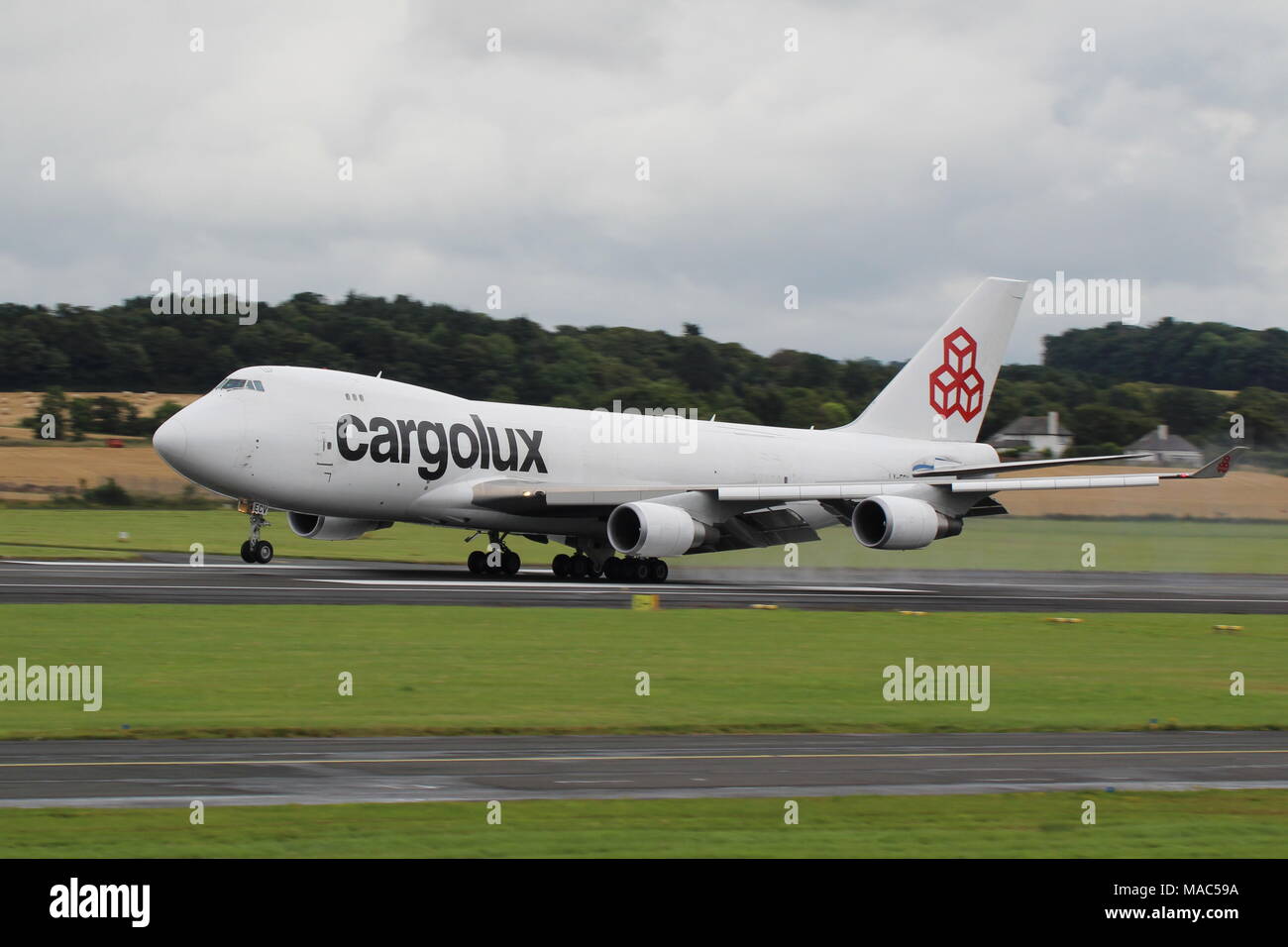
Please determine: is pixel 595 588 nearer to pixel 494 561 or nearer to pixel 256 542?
pixel 494 561

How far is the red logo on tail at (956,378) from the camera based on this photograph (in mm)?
54594

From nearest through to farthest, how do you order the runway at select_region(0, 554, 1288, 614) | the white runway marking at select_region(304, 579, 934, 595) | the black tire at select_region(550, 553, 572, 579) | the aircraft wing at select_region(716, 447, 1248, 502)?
the runway at select_region(0, 554, 1288, 614), the white runway marking at select_region(304, 579, 934, 595), the aircraft wing at select_region(716, 447, 1248, 502), the black tire at select_region(550, 553, 572, 579)

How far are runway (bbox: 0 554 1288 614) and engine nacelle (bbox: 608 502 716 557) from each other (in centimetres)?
102

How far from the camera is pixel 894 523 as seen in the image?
43312 mm

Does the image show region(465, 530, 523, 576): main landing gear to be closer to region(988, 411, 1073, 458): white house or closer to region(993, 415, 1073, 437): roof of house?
region(988, 411, 1073, 458): white house

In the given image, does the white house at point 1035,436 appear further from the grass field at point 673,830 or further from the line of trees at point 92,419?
the grass field at point 673,830

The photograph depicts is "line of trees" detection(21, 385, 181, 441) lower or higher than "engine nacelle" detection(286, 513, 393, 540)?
higher

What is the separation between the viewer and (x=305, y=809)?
12336mm

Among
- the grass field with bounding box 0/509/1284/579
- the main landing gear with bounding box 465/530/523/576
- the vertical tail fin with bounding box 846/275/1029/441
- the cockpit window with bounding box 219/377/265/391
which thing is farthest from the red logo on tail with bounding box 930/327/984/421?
the cockpit window with bounding box 219/377/265/391

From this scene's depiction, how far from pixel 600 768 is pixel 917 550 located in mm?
38299

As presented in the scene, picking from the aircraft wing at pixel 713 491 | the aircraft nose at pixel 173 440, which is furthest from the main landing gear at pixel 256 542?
the aircraft wing at pixel 713 491

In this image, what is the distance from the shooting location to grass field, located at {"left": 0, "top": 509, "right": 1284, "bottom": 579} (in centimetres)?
5187
